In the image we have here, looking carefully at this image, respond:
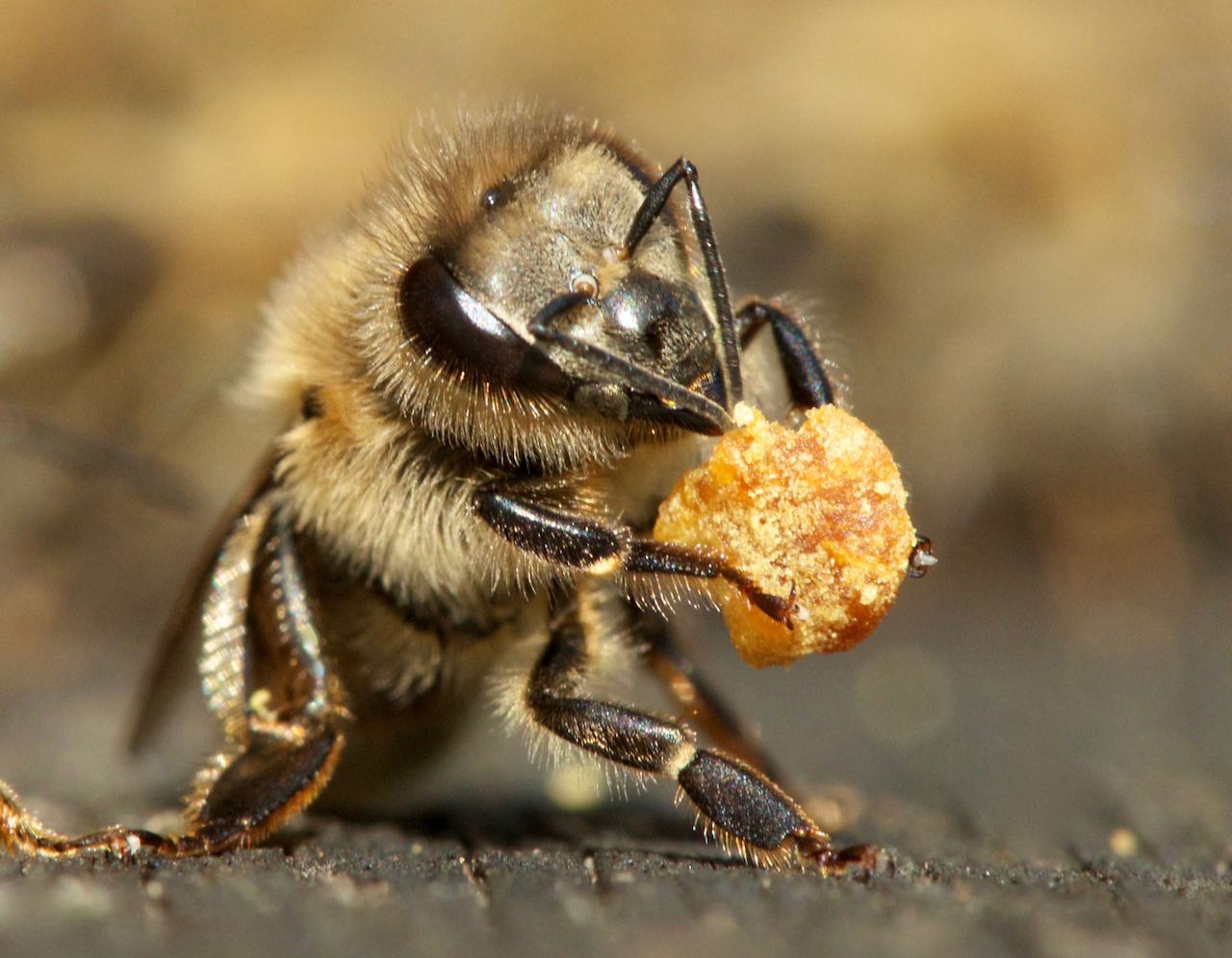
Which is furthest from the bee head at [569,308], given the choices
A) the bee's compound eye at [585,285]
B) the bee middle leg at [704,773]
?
the bee middle leg at [704,773]

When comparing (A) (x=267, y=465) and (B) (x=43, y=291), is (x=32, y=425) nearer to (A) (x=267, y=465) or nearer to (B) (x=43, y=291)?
(B) (x=43, y=291)

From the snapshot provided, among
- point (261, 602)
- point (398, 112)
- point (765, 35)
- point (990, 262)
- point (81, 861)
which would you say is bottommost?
point (81, 861)

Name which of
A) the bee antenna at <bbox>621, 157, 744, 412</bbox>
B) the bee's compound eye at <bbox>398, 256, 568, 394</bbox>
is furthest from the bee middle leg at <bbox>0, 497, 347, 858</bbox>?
the bee antenna at <bbox>621, 157, 744, 412</bbox>

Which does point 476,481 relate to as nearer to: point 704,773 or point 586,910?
point 704,773

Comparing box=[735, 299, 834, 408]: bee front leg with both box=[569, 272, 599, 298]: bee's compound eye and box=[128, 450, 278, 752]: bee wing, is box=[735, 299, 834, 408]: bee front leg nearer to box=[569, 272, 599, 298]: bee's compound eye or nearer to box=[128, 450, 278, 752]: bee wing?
box=[569, 272, 599, 298]: bee's compound eye

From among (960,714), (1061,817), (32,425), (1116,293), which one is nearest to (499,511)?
(1061,817)

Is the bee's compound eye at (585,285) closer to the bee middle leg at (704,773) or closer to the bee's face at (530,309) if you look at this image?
the bee's face at (530,309)
